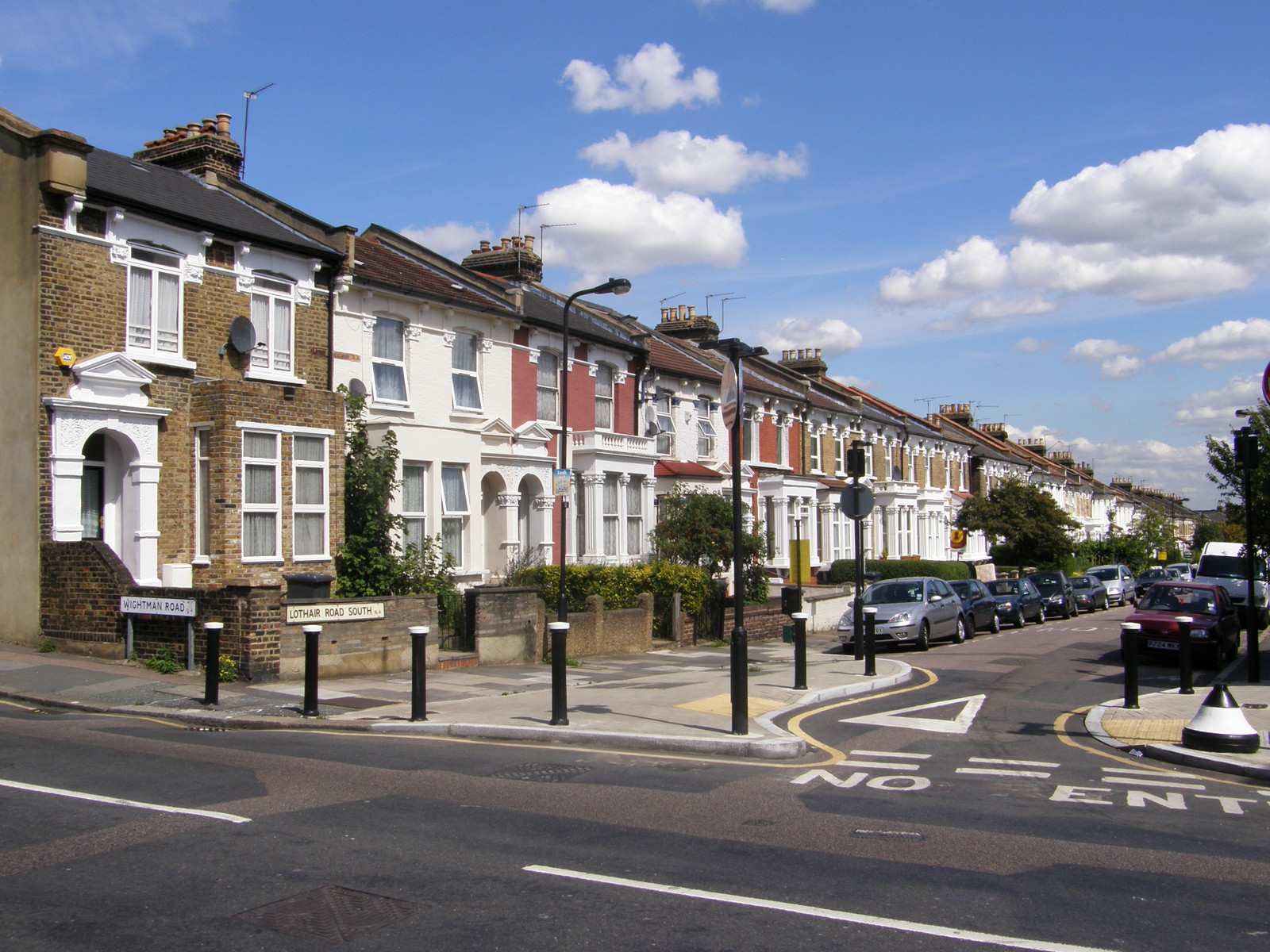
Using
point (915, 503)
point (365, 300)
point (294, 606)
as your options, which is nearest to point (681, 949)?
point (294, 606)

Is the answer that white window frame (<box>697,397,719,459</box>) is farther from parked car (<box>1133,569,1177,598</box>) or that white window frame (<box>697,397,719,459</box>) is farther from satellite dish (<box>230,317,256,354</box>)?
parked car (<box>1133,569,1177,598</box>)

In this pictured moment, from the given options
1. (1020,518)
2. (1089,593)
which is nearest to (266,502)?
(1089,593)

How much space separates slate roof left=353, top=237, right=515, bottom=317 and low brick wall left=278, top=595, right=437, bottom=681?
7.54 m

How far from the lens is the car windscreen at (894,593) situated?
24203 millimetres

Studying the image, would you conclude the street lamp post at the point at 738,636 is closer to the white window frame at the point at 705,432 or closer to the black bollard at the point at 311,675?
the black bollard at the point at 311,675

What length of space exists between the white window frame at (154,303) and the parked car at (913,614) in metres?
14.2

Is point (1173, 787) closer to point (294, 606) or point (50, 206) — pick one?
point (294, 606)

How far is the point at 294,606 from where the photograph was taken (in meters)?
15.8

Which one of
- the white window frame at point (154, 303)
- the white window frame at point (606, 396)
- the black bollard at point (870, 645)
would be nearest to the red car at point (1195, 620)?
the black bollard at point (870, 645)

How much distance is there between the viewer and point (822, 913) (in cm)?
563

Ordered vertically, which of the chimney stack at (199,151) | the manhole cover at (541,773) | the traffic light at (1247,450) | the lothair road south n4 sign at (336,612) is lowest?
the manhole cover at (541,773)

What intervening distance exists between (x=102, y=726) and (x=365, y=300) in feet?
40.2

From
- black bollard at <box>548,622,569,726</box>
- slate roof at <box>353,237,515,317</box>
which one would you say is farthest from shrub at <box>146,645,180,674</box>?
slate roof at <box>353,237,515,317</box>

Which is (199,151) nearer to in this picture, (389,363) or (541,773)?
(389,363)
